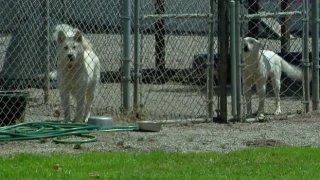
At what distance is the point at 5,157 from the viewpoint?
656 centimetres

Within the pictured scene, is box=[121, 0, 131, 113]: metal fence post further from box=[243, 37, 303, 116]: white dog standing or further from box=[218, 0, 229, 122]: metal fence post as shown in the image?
box=[243, 37, 303, 116]: white dog standing

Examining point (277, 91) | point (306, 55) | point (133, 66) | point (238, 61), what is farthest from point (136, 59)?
point (277, 91)

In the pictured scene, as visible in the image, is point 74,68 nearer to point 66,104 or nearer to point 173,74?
point 66,104

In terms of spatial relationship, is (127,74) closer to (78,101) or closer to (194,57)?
(78,101)

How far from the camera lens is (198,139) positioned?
26.8 feet

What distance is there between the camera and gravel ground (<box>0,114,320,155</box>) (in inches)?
290

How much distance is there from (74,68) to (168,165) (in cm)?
384

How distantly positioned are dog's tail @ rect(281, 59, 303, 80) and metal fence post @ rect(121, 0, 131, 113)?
3149 millimetres

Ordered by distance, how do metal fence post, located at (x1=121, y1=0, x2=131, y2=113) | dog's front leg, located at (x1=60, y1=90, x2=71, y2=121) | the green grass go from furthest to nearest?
metal fence post, located at (x1=121, y1=0, x2=131, y2=113) → dog's front leg, located at (x1=60, y1=90, x2=71, y2=121) → the green grass

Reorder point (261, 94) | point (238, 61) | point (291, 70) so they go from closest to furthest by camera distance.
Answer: point (238, 61), point (261, 94), point (291, 70)

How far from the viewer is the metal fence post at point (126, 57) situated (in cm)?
998

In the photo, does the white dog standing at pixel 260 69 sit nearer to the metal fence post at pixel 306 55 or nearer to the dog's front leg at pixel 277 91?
the dog's front leg at pixel 277 91

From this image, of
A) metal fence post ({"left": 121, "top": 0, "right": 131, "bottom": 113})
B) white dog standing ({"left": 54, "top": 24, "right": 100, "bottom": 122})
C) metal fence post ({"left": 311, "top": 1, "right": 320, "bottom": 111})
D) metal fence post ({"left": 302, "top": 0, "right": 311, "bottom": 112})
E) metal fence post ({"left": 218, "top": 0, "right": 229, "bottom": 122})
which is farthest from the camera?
metal fence post ({"left": 311, "top": 1, "right": 320, "bottom": 111})

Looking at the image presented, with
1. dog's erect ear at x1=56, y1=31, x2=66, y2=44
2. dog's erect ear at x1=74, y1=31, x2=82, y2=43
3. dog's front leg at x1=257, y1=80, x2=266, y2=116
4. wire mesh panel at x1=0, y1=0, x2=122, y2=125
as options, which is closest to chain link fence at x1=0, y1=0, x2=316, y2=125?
wire mesh panel at x1=0, y1=0, x2=122, y2=125
